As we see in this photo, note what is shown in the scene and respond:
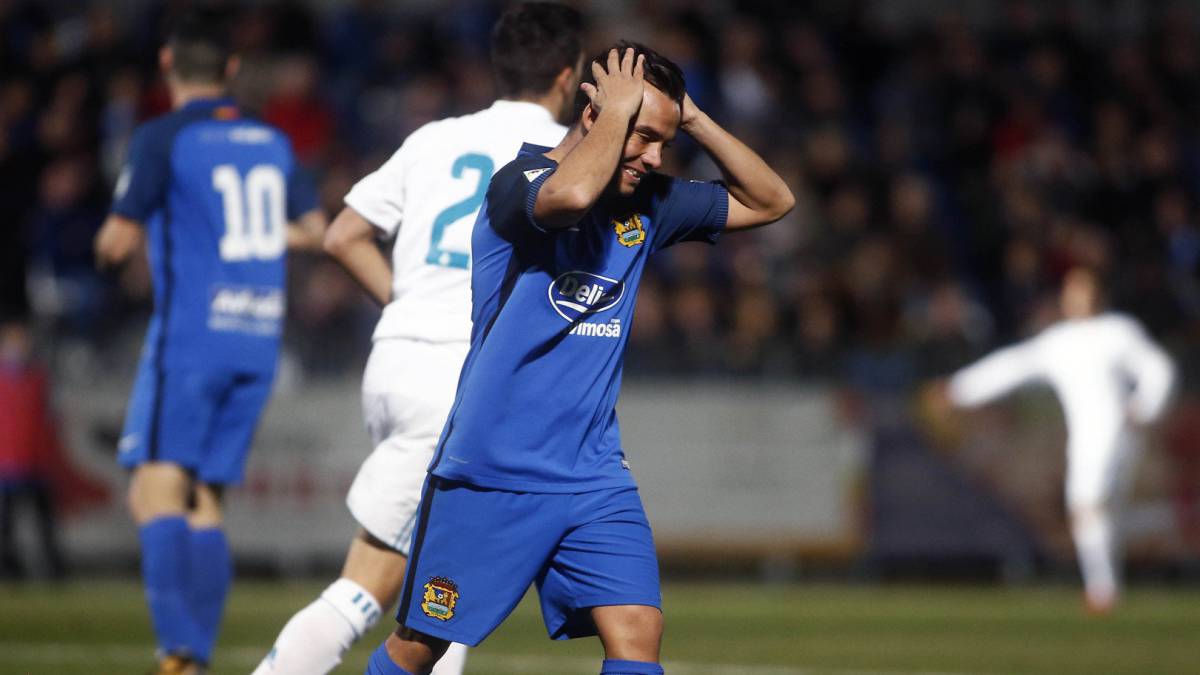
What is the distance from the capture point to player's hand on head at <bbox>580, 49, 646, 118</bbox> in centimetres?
476

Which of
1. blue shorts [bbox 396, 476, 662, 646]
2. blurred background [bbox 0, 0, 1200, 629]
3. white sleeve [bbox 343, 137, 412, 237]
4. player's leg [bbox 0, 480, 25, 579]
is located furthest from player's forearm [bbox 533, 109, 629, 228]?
player's leg [bbox 0, 480, 25, 579]

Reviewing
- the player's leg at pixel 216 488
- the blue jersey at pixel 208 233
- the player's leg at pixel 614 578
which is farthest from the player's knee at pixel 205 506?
the player's leg at pixel 614 578

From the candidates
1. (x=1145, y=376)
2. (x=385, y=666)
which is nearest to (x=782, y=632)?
(x=1145, y=376)

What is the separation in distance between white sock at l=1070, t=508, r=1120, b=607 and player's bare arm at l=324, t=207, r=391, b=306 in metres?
8.43

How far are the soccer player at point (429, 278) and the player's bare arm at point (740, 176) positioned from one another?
3.22 ft

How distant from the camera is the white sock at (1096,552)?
13570 millimetres

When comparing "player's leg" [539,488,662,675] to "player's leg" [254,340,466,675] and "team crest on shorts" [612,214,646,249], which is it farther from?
"player's leg" [254,340,466,675]

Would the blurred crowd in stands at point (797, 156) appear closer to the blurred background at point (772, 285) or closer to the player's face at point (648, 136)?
the blurred background at point (772, 285)

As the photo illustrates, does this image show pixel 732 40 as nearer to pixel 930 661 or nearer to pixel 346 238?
pixel 930 661

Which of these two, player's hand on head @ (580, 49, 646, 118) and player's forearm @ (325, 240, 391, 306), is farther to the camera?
player's forearm @ (325, 240, 391, 306)

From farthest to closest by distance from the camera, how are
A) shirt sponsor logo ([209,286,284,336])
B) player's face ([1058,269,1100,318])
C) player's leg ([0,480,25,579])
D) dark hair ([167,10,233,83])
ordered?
1. player's leg ([0,480,25,579])
2. player's face ([1058,269,1100,318])
3. dark hair ([167,10,233,83])
4. shirt sponsor logo ([209,286,284,336])

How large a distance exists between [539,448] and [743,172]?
96 centimetres

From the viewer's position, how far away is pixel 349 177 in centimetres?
1677

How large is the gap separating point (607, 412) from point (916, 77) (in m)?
14.7
